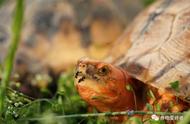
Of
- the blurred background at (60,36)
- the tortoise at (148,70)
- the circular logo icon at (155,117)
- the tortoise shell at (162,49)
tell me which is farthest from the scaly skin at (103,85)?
the blurred background at (60,36)

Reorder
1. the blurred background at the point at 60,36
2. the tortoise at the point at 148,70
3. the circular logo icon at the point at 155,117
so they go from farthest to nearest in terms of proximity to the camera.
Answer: the blurred background at the point at 60,36
the tortoise at the point at 148,70
the circular logo icon at the point at 155,117

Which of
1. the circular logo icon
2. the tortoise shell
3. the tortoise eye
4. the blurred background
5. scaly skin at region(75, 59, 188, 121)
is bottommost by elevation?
the circular logo icon

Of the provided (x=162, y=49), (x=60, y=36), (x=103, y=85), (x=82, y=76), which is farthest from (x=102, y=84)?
(x=60, y=36)

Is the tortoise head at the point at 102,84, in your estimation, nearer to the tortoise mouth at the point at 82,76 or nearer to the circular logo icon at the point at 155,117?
the tortoise mouth at the point at 82,76

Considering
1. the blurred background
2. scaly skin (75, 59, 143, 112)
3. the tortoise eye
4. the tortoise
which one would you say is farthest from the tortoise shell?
the blurred background

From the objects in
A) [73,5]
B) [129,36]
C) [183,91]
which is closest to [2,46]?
[73,5]

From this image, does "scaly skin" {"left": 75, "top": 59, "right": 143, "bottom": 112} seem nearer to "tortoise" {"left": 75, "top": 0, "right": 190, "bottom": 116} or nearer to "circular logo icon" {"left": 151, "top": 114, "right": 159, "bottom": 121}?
"tortoise" {"left": 75, "top": 0, "right": 190, "bottom": 116}

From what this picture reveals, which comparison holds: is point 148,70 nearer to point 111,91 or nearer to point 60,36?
point 111,91
